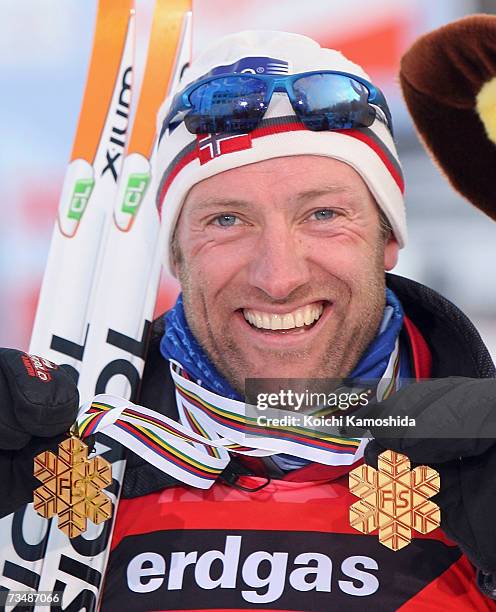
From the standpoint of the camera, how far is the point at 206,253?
156cm

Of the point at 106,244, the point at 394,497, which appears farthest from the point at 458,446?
the point at 106,244

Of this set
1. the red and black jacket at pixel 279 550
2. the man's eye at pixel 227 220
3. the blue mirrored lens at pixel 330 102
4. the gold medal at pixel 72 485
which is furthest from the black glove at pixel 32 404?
the blue mirrored lens at pixel 330 102

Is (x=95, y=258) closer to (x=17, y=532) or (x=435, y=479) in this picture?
(x=17, y=532)

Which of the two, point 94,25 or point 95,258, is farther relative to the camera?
point 94,25

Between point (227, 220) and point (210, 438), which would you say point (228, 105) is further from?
point (210, 438)

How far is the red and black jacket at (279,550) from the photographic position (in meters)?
1.37

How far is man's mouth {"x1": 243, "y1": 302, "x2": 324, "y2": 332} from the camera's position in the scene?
1.51 metres

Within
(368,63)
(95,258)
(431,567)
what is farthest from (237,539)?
(368,63)

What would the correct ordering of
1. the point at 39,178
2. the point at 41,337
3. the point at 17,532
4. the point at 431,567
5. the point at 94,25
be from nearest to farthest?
1. the point at 431,567
2. the point at 17,532
3. the point at 41,337
4. the point at 94,25
5. the point at 39,178

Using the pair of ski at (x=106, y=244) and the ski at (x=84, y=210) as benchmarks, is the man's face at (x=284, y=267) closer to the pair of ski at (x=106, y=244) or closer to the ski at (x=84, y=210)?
the pair of ski at (x=106, y=244)

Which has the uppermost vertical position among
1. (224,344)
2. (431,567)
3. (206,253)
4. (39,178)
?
(39,178)

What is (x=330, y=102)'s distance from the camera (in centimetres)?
147

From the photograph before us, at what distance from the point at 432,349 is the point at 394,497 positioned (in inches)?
22.5

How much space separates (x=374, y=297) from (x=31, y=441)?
0.67 metres
